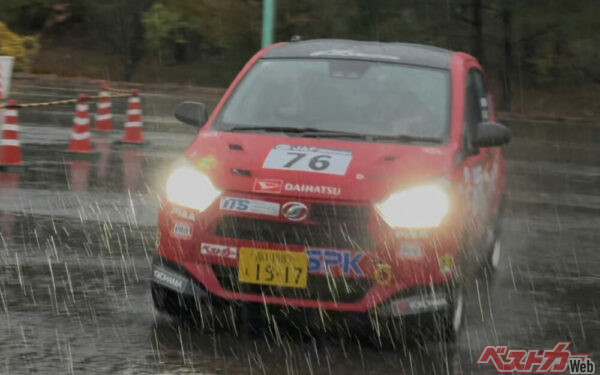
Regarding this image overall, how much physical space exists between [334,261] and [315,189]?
0.45 meters

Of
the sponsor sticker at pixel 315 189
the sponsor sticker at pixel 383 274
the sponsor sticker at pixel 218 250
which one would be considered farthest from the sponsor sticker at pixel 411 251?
the sponsor sticker at pixel 218 250

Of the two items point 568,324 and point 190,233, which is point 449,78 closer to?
point 568,324

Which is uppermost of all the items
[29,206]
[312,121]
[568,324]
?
[312,121]

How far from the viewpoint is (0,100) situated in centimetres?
1666

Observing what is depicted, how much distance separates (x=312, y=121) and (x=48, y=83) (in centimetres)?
2881

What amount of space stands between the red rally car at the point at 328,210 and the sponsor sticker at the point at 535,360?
1.15 feet

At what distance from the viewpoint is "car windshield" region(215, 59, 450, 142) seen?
26.3 feet

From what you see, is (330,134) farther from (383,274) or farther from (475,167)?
(383,274)

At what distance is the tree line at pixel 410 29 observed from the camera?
3794 cm

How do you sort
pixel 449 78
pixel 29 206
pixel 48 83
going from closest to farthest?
pixel 449 78 < pixel 29 206 < pixel 48 83

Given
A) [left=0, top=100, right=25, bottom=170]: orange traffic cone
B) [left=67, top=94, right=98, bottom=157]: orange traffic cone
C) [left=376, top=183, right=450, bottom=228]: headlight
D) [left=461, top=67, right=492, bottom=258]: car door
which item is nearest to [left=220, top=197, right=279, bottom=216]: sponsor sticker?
[left=376, top=183, right=450, bottom=228]: headlight

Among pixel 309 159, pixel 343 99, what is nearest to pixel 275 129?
pixel 343 99

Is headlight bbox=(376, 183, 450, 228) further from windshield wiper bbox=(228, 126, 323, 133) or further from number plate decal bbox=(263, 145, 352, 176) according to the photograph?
windshield wiper bbox=(228, 126, 323, 133)

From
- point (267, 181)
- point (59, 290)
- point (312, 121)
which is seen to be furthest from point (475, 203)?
point (59, 290)
